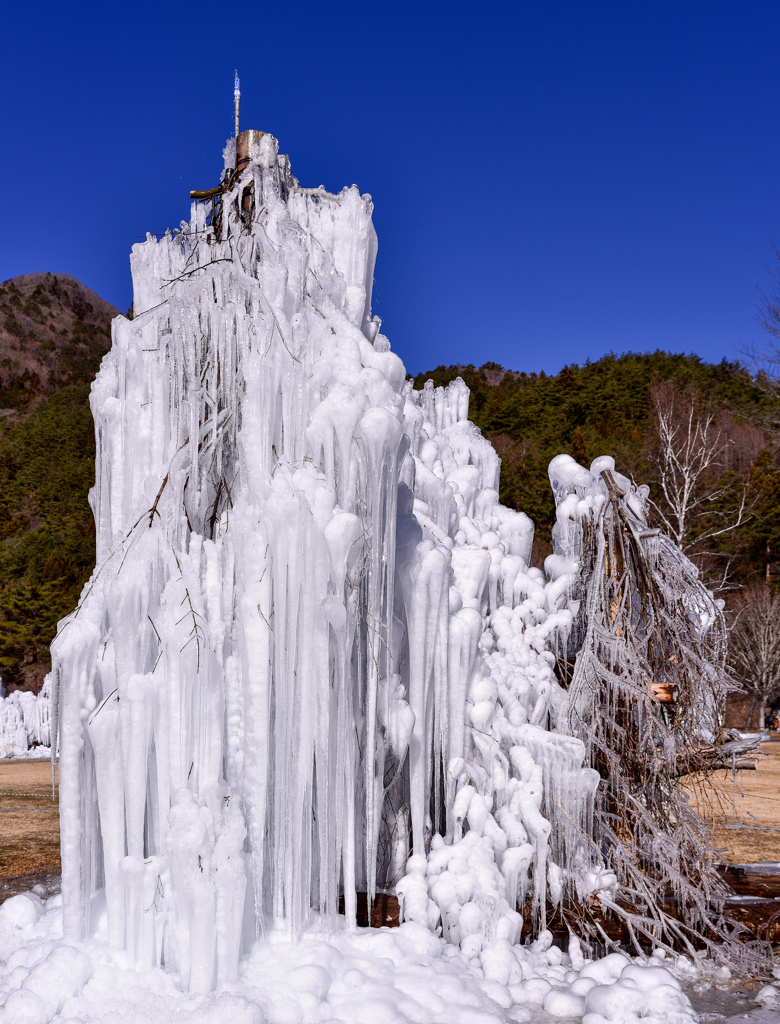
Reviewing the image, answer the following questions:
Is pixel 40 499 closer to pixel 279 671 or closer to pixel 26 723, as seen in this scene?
pixel 26 723

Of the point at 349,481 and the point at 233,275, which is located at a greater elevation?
the point at 233,275

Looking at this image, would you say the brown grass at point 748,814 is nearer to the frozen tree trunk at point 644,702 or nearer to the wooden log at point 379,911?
the frozen tree trunk at point 644,702

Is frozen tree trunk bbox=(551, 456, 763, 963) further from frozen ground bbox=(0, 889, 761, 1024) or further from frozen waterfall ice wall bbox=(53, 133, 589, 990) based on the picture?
frozen ground bbox=(0, 889, 761, 1024)

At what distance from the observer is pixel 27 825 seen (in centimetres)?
727

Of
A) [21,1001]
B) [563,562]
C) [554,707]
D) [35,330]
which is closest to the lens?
[21,1001]

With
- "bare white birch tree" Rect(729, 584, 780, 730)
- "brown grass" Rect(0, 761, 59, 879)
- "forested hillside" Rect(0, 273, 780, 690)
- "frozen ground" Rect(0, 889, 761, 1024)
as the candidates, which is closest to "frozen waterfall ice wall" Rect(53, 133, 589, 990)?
"frozen ground" Rect(0, 889, 761, 1024)

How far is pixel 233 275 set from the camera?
390cm

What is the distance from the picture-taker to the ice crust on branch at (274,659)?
3.39 meters

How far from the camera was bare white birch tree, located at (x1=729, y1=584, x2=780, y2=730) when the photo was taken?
16.5 metres

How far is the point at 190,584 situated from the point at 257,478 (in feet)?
2.01

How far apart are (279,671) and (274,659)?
61 mm

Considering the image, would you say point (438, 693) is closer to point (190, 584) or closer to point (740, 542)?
point (190, 584)

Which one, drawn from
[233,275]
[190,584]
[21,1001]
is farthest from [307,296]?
[21,1001]

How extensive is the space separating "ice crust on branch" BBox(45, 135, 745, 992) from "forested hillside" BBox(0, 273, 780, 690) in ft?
36.9
